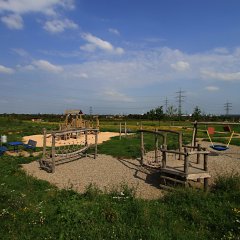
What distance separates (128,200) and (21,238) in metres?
2.86

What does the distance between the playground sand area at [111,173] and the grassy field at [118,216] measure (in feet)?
4.16

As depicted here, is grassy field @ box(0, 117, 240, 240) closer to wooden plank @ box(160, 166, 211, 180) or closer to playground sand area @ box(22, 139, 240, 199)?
wooden plank @ box(160, 166, 211, 180)

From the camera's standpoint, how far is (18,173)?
1145 cm

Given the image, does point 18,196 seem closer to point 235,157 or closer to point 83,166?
point 83,166

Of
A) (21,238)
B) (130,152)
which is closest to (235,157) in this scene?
(130,152)

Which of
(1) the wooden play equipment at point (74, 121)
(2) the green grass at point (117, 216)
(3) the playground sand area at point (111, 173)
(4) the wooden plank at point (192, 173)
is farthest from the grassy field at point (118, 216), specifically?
(1) the wooden play equipment at point (74, 121)

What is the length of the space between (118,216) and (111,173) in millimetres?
5869

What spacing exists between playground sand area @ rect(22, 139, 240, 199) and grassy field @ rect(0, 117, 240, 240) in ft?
4.16

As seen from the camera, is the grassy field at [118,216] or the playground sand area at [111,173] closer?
the grassy field at [118,216]

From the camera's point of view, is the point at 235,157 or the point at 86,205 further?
the point at 235,157

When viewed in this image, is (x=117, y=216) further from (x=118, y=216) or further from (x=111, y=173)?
(x=111, y=173)

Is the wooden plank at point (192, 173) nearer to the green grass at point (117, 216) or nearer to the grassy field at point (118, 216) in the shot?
the grassy field at point (118, 216)

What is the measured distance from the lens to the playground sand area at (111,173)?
1000 cm

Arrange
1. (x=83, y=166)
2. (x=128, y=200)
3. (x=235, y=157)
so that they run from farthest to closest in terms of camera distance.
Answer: (x=235, y=157), (x=83, y=166), (x=128, y=200)
